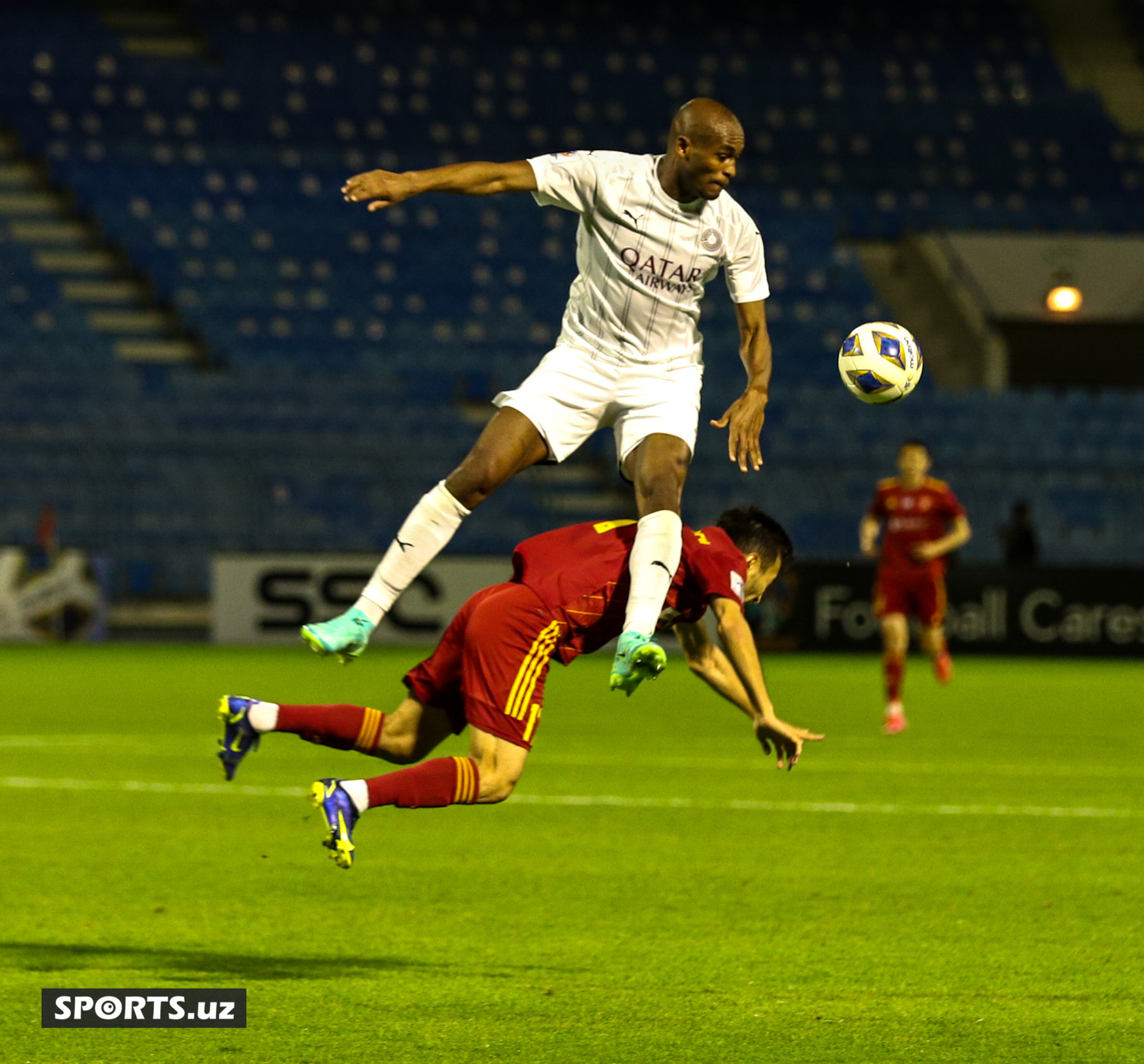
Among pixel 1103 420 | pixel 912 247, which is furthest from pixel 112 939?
pixel 912 247

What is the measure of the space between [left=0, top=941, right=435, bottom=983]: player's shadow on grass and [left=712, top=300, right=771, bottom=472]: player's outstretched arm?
6.76ft

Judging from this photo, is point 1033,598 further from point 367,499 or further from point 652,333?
point 652,333

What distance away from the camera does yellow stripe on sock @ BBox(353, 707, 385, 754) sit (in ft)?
20.2

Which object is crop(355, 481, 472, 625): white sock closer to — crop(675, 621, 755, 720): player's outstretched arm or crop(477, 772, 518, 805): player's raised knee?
crop(675, 621, 755, 720): player's outstretched arm

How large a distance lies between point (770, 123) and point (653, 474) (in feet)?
87.6

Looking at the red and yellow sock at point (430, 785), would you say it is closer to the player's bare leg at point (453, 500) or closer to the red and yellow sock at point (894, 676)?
the player's bare leg at point (453, 500)

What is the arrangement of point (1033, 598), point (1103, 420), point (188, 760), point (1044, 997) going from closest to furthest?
point (1044, 997)
point (188, 760)
point (1033, 598)
point (1103, 420)

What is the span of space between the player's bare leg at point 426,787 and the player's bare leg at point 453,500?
33.2 inches

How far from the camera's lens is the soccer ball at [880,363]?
652cm

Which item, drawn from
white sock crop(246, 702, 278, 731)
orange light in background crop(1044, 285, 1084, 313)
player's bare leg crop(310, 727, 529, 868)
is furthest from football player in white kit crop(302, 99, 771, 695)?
orange light in background crop(1044, 285, 1084, 313)

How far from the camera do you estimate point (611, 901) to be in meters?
7.27

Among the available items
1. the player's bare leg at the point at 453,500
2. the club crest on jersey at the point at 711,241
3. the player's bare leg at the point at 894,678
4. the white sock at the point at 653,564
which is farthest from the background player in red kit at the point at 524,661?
the player's bare leg at the point at 894,678

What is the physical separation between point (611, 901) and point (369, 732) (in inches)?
62.3

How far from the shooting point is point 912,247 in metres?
30.1
